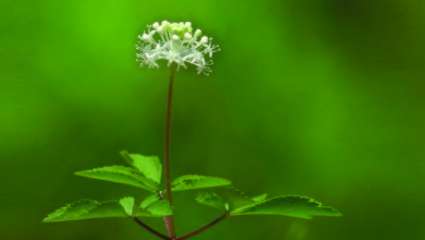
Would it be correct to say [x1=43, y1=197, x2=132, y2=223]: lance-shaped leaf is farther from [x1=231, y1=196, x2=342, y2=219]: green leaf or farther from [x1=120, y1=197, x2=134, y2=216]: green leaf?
[x1=231, y1=196, x2=342, y2=219]: green leaf

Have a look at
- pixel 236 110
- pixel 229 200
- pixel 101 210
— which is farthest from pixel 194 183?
pixel 236 110

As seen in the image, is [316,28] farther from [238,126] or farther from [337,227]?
[337,227]

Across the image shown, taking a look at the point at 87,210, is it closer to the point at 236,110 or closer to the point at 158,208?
the point at 158,208

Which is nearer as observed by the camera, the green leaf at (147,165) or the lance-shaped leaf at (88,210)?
the lance-shaped leaf at (88,210)

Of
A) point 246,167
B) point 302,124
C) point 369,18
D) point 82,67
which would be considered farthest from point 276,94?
point 82,67

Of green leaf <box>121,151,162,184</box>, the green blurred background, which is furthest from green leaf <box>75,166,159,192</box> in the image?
the green blurred background

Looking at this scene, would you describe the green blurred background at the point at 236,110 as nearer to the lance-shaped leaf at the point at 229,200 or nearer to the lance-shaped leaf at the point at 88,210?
the lance-shaped leaf at the point at 229,200

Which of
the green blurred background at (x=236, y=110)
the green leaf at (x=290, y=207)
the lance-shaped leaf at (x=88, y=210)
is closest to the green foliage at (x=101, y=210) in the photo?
the lance-shaped leaf at (x=88, y=210)
